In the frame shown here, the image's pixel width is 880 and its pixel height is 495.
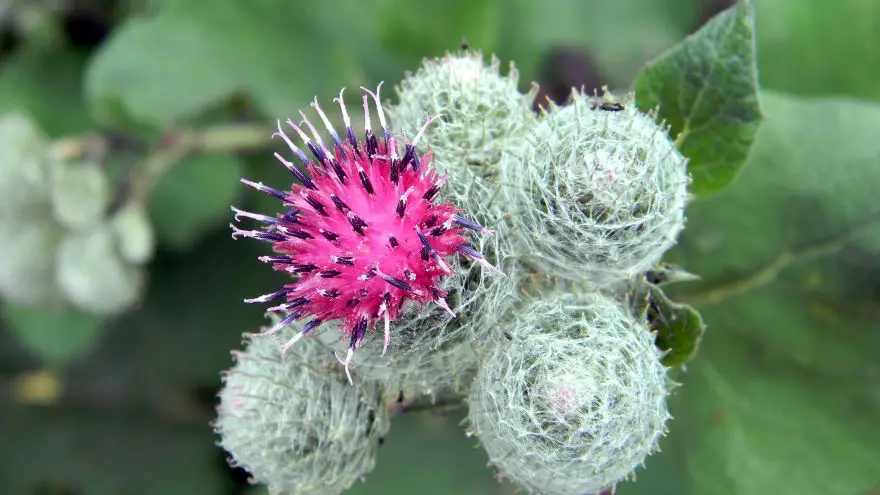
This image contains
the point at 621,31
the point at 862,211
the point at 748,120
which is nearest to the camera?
the point at 748,120

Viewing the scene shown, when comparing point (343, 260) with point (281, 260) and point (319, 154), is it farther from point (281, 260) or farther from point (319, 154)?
point (319, 154)

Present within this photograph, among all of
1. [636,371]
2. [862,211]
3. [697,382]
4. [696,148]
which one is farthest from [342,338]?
[862,211]

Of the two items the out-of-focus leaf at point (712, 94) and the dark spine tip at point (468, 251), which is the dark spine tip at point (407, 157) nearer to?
the dark spine tip at point (468, 251)

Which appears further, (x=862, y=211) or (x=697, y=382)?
Answer: (x=697, y=382)

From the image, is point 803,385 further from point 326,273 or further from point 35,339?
point 35,339

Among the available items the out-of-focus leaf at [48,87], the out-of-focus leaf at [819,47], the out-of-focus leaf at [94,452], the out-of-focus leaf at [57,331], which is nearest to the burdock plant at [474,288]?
the out-of-focus leaf at [819,47]

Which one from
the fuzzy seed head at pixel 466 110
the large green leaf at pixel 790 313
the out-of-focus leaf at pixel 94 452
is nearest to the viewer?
the fuzzy seed head at pixel 466 110
